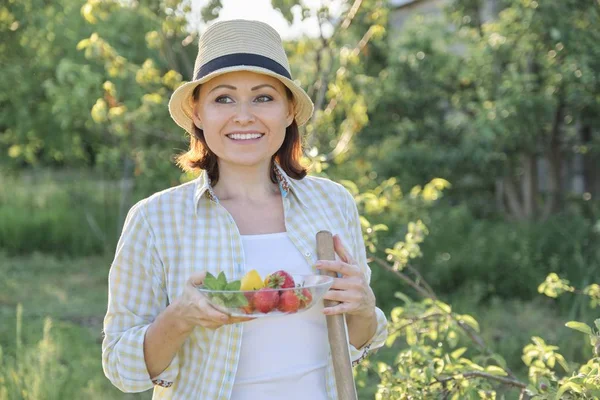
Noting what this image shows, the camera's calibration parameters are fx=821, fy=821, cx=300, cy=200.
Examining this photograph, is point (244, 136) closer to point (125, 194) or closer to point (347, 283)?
point (347, 283)

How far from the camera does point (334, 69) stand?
18.7 ft

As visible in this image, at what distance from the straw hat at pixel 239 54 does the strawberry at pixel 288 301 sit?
0.54 m

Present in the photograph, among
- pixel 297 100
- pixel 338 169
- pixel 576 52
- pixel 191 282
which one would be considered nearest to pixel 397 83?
pixel 576 52

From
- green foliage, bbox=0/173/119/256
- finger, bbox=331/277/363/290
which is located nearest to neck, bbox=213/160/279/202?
finger, bbox=331/277/363/290

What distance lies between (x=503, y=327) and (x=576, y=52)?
207 centimetres

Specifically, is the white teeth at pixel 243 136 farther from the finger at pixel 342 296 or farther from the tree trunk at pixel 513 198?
the tree trunk at pixel 513 198

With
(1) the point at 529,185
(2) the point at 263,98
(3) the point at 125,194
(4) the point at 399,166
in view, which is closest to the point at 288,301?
(2) the point at 263,98

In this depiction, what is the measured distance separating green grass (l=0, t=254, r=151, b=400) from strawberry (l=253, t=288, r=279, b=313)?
2341 mm

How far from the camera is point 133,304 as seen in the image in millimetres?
1835

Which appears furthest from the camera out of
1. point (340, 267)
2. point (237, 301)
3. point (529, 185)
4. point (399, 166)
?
point (529, 185)

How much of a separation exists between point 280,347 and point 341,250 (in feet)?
0.87

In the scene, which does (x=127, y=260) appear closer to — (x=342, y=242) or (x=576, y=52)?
(x=342, y=242)

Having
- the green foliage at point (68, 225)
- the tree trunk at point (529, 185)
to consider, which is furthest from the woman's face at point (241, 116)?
the green foliage at point (68, 225)

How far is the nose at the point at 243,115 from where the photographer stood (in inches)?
74.2
